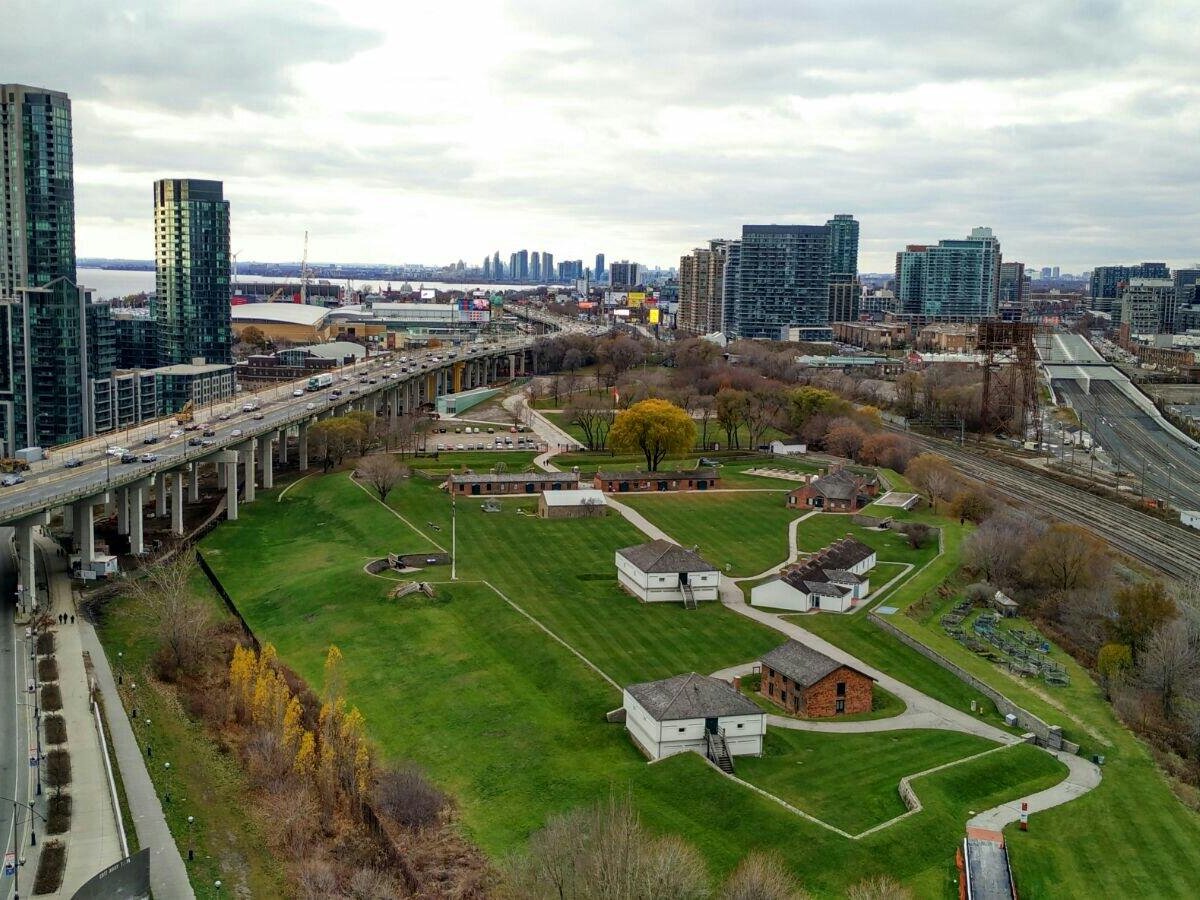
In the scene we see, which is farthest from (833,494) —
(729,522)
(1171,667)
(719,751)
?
(719,751)

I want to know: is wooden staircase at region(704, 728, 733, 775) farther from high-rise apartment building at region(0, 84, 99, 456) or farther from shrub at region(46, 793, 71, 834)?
high-rise apartment building at region(0, 84, 99, 456)

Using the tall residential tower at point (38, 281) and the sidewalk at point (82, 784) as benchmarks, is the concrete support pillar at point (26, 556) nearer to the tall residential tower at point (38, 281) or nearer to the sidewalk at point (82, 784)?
the sidewalk at point (82, 784)

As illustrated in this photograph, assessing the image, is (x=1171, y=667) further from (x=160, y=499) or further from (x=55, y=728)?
(x=160, y=499)

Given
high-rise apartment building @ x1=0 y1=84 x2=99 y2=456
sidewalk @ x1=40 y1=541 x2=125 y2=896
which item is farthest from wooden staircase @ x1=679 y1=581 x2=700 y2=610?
high-rise apartment building @ x1=0 y1=84 x2=99 y2=456

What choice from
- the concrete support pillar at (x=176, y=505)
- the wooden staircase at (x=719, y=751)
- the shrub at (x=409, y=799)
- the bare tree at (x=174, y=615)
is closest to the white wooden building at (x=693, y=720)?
the wooden staircase at (x=719, y=751)

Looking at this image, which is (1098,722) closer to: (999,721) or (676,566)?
(999,721)
